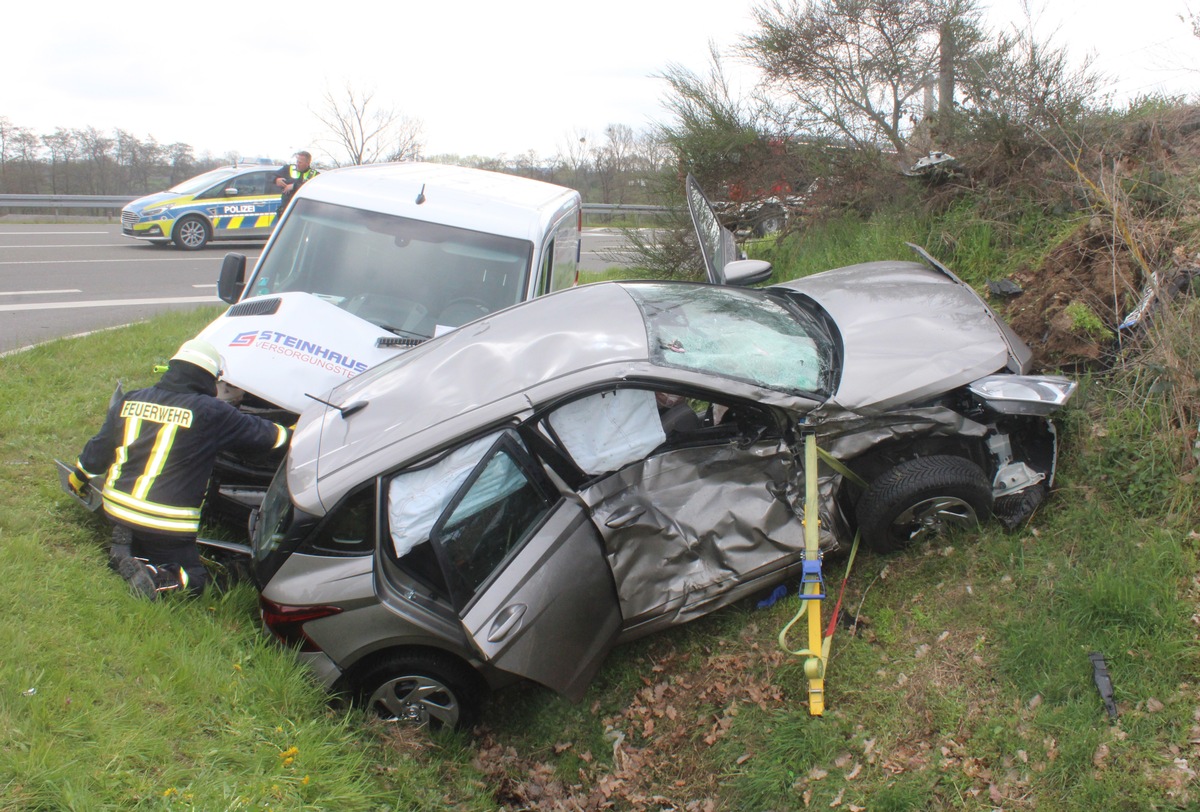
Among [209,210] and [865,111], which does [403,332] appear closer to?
[865,111]

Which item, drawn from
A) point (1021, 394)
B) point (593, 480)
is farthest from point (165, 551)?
point (1021, 394)

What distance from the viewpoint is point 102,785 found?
2.83 metres

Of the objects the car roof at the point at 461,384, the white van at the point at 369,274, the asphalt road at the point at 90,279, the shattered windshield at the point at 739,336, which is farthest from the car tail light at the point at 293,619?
the asphalt road at the point at 90,279

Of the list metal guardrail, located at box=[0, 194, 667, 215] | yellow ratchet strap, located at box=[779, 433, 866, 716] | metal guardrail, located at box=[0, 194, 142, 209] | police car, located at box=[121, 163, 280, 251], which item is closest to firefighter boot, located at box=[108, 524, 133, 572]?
yellow ratchet strap, located at box=[779, 433, 866, 716]

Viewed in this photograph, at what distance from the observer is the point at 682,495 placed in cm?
374

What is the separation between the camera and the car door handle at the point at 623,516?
353cm

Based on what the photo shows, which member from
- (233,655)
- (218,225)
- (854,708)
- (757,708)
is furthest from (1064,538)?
(218,225)

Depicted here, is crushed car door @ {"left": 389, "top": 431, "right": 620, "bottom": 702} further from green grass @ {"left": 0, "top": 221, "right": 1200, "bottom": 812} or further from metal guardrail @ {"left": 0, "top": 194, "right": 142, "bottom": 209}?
metal guardrail @ {"left": 0, "top": 194, "right": 142, "bottom": 209}

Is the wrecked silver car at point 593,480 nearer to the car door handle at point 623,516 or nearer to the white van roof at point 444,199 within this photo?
the car door handle at point 623,516

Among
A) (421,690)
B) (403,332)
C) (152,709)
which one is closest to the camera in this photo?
(152,709)

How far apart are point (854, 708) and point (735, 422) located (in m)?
1.26

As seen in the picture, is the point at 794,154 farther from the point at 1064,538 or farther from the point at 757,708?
the point at 757,708

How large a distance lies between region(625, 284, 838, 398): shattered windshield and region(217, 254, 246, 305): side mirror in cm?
281

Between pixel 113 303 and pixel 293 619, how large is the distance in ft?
29.0
